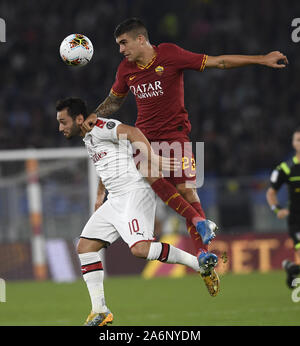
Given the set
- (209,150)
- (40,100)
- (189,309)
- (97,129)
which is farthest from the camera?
(40,100)

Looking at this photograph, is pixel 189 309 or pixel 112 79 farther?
pixel 112 79

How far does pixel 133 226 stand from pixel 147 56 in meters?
1.71

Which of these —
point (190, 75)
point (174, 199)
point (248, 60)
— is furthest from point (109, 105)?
point (190, 75)

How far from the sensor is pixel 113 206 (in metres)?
8.20

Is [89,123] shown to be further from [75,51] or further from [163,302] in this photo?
[163,302]

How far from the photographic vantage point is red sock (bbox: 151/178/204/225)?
26.9ft

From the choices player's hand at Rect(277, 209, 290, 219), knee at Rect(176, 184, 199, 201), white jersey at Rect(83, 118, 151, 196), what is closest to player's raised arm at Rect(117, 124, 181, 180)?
white jersey at Rect(83, 118, 151, 196)

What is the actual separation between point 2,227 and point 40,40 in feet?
24.0

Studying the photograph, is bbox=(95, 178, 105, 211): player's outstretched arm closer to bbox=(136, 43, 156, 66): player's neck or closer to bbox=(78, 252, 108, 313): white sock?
bbox=(78, 252, 108, 313): white sock

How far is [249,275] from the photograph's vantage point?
15.4 meters

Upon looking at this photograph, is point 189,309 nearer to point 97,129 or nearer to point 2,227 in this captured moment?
point 97,129

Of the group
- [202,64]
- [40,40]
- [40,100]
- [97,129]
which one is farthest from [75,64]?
[40,40]

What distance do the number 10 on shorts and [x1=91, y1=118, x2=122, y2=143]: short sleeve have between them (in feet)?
2.58

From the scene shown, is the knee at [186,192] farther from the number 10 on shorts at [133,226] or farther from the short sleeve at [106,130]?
the short sleeve at [106,130]
